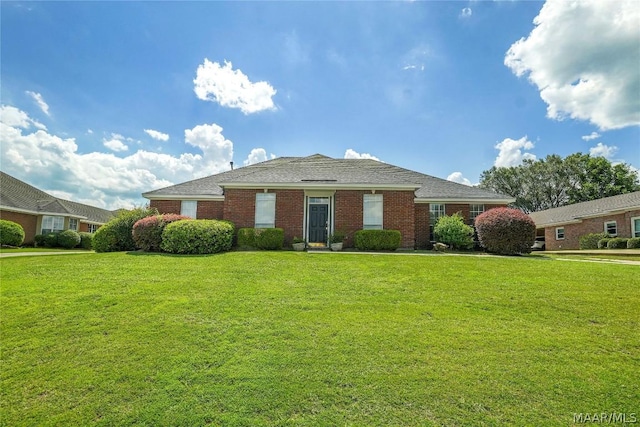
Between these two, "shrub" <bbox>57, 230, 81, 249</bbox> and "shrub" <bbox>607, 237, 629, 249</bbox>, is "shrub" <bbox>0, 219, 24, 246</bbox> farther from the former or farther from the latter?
"shrub" <bbox>607, 237, 629, 249</bbox>

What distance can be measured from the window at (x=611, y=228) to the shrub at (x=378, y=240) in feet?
58.7

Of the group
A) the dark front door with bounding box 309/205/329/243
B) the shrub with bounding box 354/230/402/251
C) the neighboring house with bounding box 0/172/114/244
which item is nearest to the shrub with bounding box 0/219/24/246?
the neighboring house with bounding box 0/172/114/244

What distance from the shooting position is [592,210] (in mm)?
24312

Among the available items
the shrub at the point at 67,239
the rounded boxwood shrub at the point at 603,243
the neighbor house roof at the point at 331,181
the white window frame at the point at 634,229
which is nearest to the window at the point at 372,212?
the neighbor house roof at the point at 331,181

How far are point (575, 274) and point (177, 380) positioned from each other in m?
9.50

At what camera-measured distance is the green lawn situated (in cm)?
345

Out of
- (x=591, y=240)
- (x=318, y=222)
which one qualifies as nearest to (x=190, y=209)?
(x=318, y=222)

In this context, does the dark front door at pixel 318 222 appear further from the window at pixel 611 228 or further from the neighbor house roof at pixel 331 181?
the window at pixel 611 228

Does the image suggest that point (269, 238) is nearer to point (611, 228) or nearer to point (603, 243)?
point (603, 243)

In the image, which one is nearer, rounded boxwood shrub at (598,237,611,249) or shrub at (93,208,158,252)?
shrub at (93,208,158,252)

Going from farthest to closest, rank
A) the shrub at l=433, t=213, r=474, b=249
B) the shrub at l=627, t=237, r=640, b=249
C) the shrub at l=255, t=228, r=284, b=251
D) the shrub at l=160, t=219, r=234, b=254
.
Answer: the shrub at l=627, t=237, r=640, b=249, the shrub at l=433, t=213, r=474, b=249, the shrub at l=255, t=228, r=284, b=251, the shrub at l=160, t=219, r=234, b=254

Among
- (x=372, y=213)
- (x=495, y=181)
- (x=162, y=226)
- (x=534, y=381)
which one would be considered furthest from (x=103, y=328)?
(x=495, y=181)

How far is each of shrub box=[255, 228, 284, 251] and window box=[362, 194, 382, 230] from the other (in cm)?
391

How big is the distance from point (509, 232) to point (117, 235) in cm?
1628
